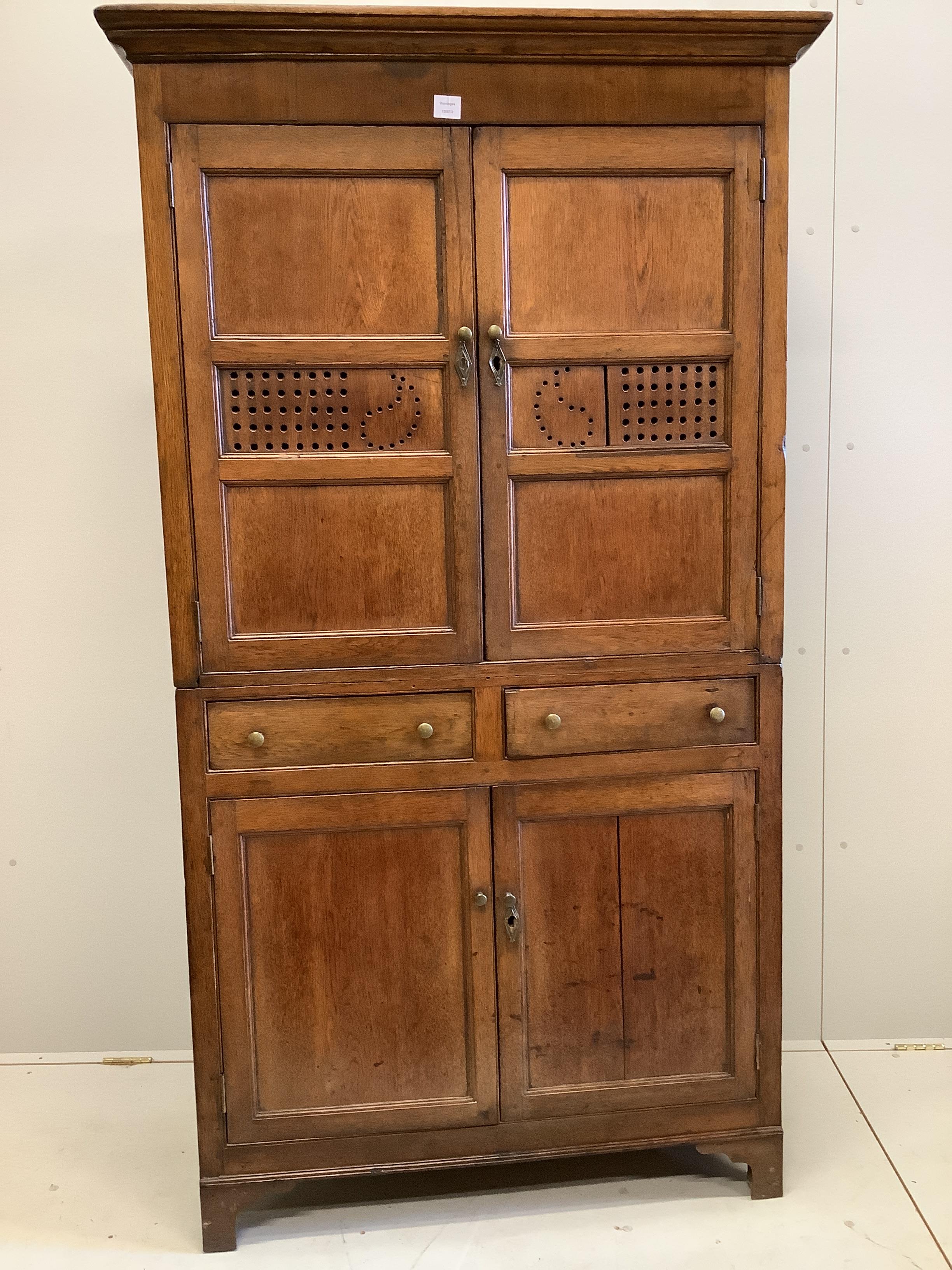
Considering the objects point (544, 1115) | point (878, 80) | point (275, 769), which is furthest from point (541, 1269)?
point (878, 80)

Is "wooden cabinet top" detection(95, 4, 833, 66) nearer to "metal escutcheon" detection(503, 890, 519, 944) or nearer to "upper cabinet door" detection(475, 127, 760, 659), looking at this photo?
"upper cabinet door" detection(475, 127, 760, 659)

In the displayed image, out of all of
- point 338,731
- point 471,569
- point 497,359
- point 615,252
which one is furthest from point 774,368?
point 338,731

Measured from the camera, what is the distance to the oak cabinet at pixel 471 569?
1810 mm

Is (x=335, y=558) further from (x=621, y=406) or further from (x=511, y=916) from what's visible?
(x=511, y=916)

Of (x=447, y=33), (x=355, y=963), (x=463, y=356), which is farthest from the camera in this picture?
(x=355, y=963)

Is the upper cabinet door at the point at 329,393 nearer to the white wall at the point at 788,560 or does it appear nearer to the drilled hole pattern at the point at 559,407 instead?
the drilled hole pattern at the point at 559,407

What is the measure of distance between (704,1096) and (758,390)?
139 cm

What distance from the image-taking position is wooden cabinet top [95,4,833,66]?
172 cm

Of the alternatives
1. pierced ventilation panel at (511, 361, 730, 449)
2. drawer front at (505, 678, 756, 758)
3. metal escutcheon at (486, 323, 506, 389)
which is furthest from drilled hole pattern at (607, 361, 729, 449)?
drawer front at (505, 678, 756, 758)

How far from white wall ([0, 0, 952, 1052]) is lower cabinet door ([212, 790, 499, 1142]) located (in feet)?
2.32

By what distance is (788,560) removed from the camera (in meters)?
2.55

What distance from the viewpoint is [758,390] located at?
1.94 meters

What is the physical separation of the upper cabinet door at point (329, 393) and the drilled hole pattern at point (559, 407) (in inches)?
3.6

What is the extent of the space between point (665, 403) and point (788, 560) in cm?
78
